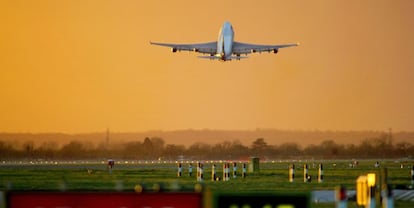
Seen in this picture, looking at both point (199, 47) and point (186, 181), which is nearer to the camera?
point (186, 181)

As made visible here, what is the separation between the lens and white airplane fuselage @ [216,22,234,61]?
99525 millimetres

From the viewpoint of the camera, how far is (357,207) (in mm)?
35281

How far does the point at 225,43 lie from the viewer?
102 m

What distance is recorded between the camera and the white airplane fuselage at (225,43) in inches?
3918

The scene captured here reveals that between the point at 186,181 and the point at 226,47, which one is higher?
the point at 226,47

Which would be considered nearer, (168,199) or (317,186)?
(168,199)

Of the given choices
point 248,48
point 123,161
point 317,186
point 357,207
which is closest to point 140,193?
point 357,207

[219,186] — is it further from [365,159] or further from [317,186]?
[365,159]

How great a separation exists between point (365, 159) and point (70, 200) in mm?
123959

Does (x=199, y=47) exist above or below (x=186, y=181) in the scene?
above

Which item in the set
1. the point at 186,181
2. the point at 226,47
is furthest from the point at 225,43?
the point at 186,181

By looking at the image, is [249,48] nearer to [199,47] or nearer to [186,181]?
[199,47]

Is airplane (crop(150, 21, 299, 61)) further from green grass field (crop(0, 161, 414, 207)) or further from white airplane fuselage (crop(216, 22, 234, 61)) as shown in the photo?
green grass field (crop(0, 161, 414, 207))

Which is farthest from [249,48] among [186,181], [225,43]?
[186,181]
